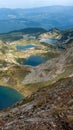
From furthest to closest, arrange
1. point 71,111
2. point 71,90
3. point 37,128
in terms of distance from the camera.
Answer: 1. point 71,90
2. point 71,111
3. point 37,128

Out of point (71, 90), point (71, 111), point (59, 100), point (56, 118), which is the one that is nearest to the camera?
point (56, 118)

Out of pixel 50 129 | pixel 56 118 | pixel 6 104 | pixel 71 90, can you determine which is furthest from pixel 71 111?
pixel 6 104

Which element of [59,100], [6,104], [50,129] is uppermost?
[6,104]

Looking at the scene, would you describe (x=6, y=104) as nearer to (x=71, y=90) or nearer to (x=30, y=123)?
(x=71, y=90)

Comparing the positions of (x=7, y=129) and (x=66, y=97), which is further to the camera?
(x=66, y=97)

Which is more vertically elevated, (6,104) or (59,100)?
(6,104)

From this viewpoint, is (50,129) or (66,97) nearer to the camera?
(50,129)

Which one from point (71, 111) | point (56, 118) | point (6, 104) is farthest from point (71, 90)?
point (6, 104)

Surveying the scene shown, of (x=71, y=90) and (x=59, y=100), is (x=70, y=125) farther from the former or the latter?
(x=71, y=90)

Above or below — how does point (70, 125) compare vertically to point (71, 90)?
below
